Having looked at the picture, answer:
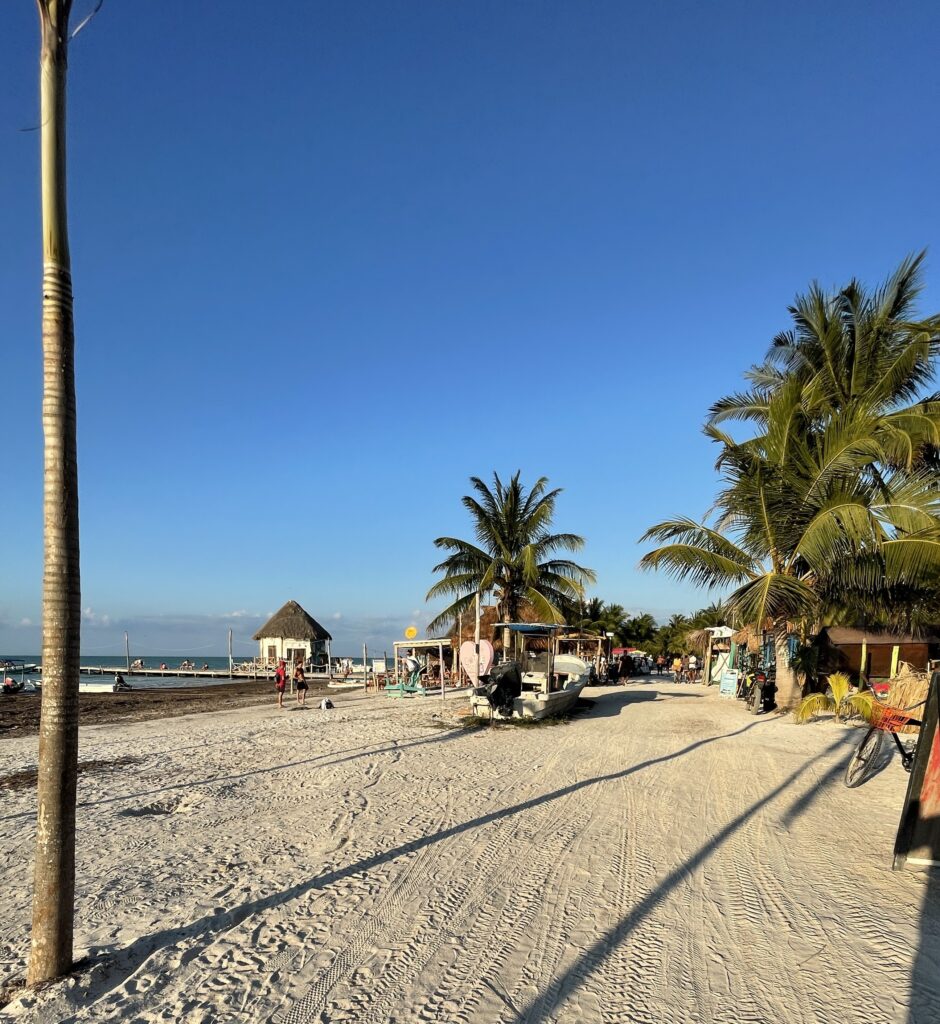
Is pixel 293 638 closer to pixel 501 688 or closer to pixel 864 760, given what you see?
pixel 501 688

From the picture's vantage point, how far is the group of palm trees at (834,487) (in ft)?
49.2

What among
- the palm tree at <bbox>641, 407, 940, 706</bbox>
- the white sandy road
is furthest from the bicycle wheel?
the palm tree at <bbox>641, 407, 940, 706</bbox>

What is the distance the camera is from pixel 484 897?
511 centimetres

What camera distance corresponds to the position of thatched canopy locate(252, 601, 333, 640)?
4844 cm

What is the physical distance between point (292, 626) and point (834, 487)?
130 ft

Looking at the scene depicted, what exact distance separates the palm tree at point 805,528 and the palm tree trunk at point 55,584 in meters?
14.0

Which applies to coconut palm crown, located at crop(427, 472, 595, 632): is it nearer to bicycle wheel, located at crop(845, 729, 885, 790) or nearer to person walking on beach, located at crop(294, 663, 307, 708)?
person walking on beach, located at crop(294, 663, 307, 708)

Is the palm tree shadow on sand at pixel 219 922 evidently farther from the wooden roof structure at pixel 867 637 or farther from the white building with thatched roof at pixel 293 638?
the white building with thatched roof at pixel 293 638

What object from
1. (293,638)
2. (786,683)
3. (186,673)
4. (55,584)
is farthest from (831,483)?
(186,673)

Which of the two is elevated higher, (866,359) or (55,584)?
(866,359)

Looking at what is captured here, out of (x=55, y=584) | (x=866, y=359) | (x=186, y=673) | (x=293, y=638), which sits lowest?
(x=186, y=673)

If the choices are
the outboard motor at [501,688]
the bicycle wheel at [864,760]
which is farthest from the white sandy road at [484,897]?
the outboard motor at [501,688]

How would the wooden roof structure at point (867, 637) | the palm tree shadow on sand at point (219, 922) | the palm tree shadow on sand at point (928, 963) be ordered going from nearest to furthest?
the palm tree shadow on sand at point (928, 963) < the palm tree shadow on sand at point (219, 922) < the wooden roof structure at point (867, 637)

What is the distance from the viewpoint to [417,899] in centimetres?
508
